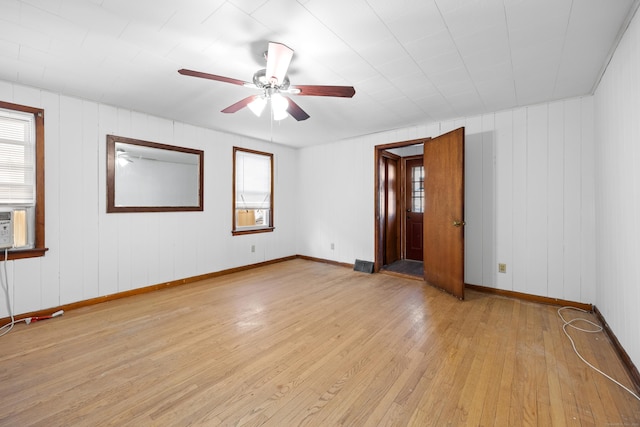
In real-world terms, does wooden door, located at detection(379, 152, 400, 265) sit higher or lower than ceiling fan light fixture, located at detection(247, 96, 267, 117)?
lower

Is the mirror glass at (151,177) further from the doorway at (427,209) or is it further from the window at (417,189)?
the window at (417,189)

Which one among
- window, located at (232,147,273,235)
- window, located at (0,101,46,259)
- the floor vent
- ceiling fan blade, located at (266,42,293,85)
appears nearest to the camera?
ceiling fan blade, located at (266,42,293,85)

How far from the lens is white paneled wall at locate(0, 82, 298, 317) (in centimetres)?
300

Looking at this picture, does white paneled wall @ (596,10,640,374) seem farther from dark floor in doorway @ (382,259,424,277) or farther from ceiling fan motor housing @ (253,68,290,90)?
ceiling fan motor housing @ (253,68,290,90)

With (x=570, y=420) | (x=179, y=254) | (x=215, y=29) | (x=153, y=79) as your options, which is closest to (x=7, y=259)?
(x=179, y=254)

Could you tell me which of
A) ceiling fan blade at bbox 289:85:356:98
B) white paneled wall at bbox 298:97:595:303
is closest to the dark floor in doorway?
white paneled wall at bbox 298:97:595:303

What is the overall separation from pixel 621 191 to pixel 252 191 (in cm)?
469

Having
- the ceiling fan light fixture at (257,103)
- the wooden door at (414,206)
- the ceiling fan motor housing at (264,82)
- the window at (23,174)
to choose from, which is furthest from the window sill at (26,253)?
the wooden door at (414,206)

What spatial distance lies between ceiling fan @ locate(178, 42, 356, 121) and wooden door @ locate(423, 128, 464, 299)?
1.97 meters

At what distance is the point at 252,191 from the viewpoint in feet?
17.0

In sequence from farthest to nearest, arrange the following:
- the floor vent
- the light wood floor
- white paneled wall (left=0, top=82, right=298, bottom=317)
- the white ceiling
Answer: the floor vent < white paneled wall (left=0, top=82, right=298, bottom=317) < the white ceiling < the light wood floor

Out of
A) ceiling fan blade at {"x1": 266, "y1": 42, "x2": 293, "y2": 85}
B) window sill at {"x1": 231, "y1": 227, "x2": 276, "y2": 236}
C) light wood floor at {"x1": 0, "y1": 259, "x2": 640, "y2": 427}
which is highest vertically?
ceiling fan blade at {"x1": 266, "y1": 42, "x2": 293, "y2": 85}

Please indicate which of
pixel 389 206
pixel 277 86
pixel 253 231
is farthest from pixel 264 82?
pixel 389 206

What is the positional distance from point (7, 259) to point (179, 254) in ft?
5.63
